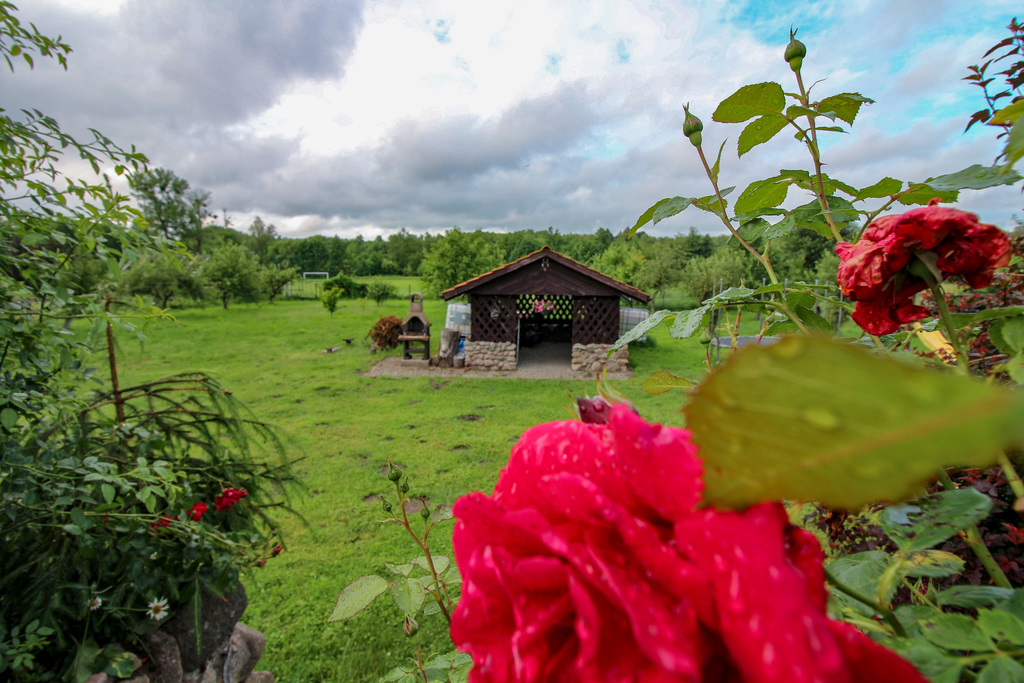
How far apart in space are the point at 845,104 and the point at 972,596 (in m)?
0.55

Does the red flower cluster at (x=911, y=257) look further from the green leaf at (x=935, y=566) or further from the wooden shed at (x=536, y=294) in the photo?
the wooden shed at (x=536, y=294)

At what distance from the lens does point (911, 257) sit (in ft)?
1.50

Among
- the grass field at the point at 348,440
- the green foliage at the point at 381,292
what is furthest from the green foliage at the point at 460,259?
the green foliage at the point at 381,292

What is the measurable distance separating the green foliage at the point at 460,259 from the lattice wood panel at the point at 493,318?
0.69 m

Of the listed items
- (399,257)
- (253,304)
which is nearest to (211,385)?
(399,257)

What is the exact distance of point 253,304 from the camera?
22000 millimetres

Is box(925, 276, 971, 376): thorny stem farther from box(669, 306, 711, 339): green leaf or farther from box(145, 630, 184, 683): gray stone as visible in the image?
box(145, 630, 184, 683): gray stone

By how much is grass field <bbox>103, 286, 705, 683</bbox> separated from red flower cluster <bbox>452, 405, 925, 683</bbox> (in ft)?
0.21

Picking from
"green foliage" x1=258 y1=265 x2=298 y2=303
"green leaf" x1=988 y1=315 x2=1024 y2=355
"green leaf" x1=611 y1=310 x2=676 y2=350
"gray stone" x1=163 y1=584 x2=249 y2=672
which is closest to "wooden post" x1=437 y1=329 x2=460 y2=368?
"gray stone" x1=163 y1=584 x2=249 y2=672

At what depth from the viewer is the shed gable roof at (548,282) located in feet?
30.2

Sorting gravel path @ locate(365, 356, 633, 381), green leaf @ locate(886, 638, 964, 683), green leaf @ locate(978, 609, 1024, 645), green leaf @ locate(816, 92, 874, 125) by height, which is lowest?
gravel path @ locate(365, 356, 633, 381)

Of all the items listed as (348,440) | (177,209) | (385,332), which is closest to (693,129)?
(348,440)

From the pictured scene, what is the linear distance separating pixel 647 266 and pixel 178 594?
64.1 feet

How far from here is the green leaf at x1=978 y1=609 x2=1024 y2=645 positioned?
0.91 feet
